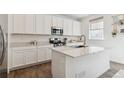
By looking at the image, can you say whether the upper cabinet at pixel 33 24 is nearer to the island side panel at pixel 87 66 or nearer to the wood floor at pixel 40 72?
the island side panel at pixel 87 66

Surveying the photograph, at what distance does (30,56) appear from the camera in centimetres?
192

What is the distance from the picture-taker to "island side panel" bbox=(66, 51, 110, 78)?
1.33 meters

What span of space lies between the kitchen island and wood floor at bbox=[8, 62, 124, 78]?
13 centimetres

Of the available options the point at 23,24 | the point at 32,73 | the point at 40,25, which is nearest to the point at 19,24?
the point at 23,24

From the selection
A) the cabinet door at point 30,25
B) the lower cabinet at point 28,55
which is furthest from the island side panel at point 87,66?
the cabinet door at point 30,25

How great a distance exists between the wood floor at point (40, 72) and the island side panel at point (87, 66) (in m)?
0.13

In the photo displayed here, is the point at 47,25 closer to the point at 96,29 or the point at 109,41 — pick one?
the point at 96,29

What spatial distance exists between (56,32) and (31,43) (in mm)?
932

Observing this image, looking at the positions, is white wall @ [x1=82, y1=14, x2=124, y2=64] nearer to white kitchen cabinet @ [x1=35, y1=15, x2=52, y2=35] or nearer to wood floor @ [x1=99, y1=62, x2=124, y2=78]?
wood floor @ [x1=99, y1=62, x2=124, y2=78]

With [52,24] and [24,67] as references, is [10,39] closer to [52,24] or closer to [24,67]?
[24,67]

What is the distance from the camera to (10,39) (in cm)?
159

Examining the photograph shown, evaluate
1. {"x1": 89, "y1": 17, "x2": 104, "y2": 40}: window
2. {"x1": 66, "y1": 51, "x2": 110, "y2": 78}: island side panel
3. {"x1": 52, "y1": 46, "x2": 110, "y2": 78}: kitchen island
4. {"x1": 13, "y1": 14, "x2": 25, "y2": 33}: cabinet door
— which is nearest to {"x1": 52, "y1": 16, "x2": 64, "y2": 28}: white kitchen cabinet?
{"x1": 13, "y1": 14, "x2": 25, "y2": 33}: cabinet door
